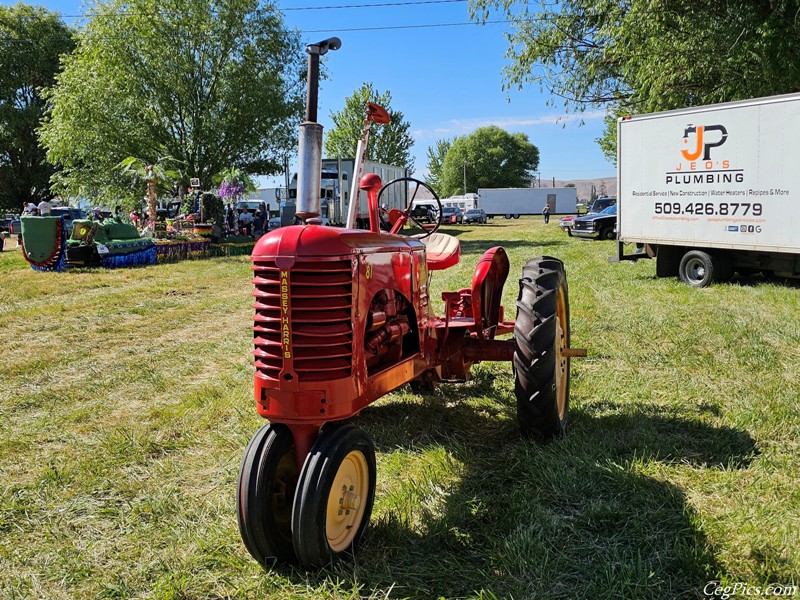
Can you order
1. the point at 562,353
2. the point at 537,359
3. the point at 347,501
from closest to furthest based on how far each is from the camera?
1. the point at 347,501
2. the point at 537,359
3. the point at 562,353

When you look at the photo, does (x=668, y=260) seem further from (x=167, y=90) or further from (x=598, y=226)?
(x=167, y=90)

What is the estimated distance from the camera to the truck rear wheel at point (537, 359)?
3.56 meters

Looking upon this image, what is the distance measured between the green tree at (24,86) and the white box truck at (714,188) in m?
32.5

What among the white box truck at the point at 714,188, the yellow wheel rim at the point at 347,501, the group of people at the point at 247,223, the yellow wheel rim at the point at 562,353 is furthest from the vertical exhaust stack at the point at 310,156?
the group of people at the point at 247,223

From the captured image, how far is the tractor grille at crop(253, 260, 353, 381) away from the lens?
8.34 feet

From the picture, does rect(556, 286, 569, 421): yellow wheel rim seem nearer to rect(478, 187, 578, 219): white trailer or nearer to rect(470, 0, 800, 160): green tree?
rect(470, 0, 800, 160): green tree

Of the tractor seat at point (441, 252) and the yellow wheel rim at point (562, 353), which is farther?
the tractor seat at point (441, 252)

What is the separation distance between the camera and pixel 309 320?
2553 millimetres

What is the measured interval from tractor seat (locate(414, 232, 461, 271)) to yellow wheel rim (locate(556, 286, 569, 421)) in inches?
31.9

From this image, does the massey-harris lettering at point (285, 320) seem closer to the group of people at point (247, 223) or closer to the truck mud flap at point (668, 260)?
the truck mud flap at point (668, 260)

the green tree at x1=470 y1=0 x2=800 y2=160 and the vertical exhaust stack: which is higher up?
the green tree at x1=470 y1=0 x2=800 y2=160

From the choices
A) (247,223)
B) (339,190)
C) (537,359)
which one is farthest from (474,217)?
(537,359)

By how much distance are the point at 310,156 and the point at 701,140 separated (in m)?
9.30

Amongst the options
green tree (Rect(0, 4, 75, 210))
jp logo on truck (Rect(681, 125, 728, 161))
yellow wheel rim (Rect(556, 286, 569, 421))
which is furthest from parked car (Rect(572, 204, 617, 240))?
green tree (Rect(0, 4, 75, 210))
